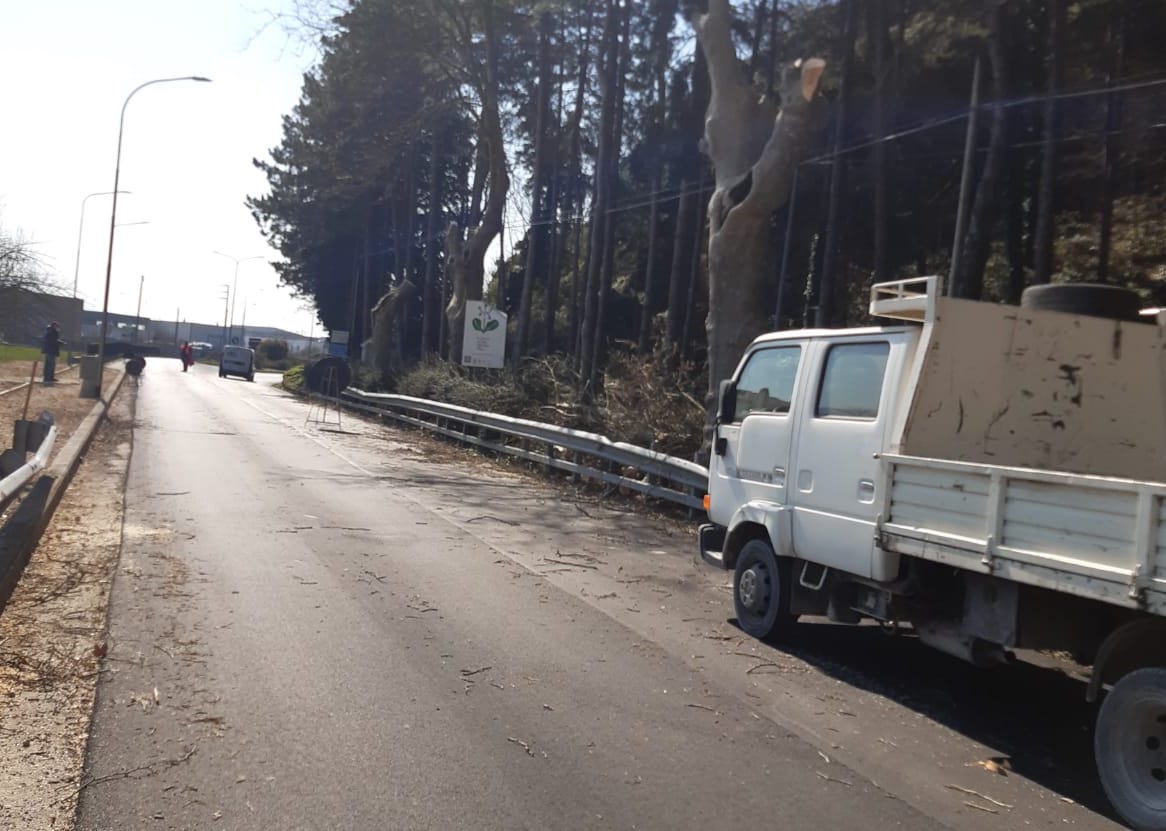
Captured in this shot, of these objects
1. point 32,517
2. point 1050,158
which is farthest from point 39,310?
point 1050,158

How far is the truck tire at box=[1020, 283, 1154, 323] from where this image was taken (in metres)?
6.75

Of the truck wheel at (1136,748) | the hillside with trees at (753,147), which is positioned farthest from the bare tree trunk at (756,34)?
the truck wheel at (1136,748)

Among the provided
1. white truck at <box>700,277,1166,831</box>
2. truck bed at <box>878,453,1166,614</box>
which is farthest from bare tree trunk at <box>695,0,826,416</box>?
truck bed at <box>878,453,1166,614</box>

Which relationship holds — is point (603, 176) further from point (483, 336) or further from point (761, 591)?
point (761, 591)

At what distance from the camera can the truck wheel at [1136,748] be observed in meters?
4.71

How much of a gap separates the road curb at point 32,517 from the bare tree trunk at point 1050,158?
13298mm

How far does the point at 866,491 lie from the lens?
6781 mm

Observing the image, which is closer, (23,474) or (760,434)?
(760,434)

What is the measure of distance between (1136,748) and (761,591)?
3312 millimetres

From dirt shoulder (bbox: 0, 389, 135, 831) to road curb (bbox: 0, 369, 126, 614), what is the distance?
98mm

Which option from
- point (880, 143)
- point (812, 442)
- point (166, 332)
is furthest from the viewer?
point (166, 332)

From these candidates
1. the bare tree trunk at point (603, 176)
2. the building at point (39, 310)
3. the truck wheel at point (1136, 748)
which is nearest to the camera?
the truck wheel at point (1136, 748)

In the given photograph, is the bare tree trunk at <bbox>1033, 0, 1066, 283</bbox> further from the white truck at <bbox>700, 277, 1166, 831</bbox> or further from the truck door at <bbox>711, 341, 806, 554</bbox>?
the white truck at <bbox>700, 277, 1166, 831</bbox>

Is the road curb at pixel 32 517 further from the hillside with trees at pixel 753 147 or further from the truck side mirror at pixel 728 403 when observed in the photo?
the hillside with trees at pixel 753 147
